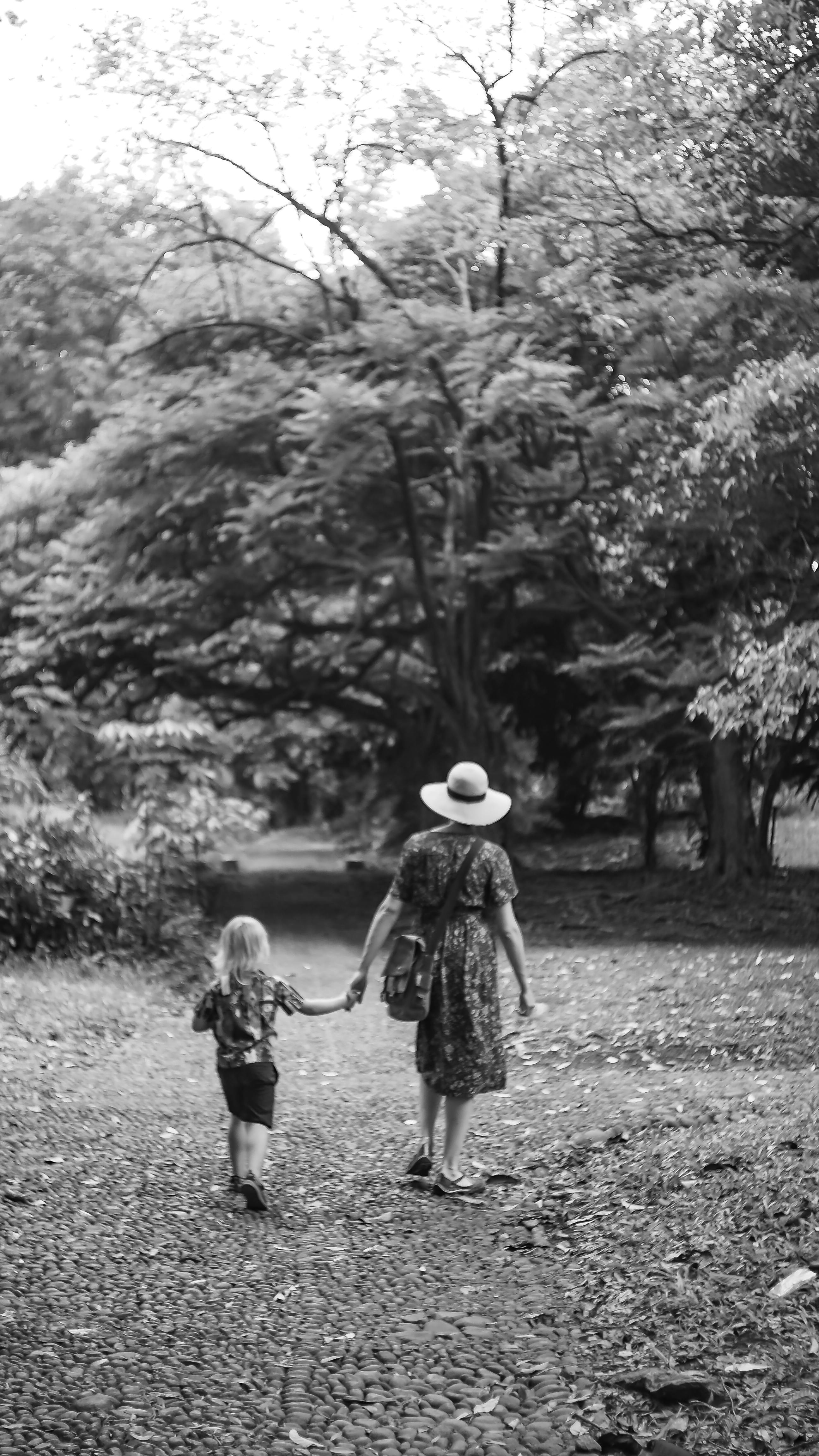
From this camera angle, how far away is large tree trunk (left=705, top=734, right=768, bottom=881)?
18.6 meters

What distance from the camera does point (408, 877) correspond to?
22.0 feet

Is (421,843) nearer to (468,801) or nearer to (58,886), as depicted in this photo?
(468,801)

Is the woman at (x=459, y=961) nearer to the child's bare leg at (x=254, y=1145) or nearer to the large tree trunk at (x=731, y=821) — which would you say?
the child's bare leg at (x=254, y=1145)

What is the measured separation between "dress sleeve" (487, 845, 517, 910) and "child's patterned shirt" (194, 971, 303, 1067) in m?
0.99

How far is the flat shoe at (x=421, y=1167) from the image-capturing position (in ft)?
22.8

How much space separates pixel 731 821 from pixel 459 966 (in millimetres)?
12688

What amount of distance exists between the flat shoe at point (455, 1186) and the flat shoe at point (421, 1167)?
0.76ft

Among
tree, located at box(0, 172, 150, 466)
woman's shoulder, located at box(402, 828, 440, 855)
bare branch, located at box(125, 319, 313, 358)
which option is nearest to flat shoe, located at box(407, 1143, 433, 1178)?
woman's shoulder, located at box(402, 828, 440, 855)

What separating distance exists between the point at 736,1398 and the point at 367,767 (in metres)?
22.7

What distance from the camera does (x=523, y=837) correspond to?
24.5 metres

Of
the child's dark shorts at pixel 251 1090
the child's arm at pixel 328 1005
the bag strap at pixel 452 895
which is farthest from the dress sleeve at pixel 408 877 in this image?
the child's dark shorts at pixel 251 1090

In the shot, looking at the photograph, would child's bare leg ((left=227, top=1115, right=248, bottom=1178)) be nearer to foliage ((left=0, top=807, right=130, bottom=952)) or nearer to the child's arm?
the child's arm

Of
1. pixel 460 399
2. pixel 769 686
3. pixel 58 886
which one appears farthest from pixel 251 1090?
pixel 460 399

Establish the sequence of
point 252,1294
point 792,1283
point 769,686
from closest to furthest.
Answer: point 792,1283 → point 252,1294 → point 769,686
